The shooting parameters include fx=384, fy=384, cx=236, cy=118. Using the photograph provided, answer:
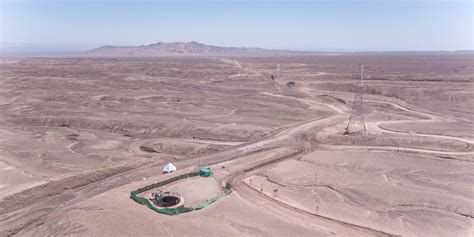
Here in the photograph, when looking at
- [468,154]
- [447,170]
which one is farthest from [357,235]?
[468,154]

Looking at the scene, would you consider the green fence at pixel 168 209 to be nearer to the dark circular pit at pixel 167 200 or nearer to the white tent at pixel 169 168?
the dark circular pit at pixel 167 200

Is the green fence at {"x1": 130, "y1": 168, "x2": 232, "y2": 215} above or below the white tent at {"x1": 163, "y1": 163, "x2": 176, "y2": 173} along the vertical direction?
below

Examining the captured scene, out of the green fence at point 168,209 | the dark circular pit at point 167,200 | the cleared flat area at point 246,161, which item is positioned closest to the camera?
the cleared flat area at point 246,161

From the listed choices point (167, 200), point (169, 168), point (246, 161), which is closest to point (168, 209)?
point (167, 200)

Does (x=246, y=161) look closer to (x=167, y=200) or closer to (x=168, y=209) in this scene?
(x=167, y=200)

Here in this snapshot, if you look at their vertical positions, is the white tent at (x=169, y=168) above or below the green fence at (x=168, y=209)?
above

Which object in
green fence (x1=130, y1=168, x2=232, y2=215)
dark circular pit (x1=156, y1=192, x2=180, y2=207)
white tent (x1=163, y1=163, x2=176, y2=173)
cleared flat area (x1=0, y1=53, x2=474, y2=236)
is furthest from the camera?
white tent (x1=163, y1=163, x2=176, y2=173)

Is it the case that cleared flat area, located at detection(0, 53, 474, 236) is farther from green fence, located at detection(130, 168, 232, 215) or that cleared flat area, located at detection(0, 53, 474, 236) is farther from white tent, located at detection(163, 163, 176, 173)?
white tent, located at detection(163, 163, 176, 173)

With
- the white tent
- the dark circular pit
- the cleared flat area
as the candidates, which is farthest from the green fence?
the white tent

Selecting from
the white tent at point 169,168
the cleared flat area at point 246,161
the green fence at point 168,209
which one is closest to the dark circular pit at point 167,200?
the green fence at point 168,209

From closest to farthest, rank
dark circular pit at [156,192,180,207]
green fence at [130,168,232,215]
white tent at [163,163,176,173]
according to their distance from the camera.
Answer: green fence at [130,168,232,215], dark circular pit at [156,192,180,207], white tent at [163,163,176,173]
